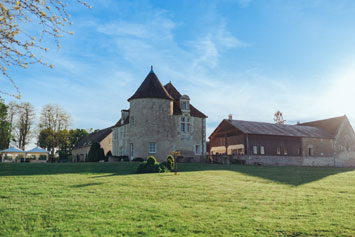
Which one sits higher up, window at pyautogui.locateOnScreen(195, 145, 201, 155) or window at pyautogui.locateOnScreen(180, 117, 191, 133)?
window at pyautogui.locateOnScreen(180, 117, 191, 133)

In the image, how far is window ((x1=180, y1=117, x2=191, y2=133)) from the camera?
1387 inches

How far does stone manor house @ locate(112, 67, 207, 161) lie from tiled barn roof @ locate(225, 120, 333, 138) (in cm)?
702

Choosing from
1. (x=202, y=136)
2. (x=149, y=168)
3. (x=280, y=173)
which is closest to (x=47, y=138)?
(x=202, y=136)

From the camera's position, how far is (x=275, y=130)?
42.9 metres

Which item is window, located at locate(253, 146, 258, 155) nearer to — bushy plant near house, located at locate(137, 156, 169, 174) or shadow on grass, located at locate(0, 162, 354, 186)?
shadow on grass, located at locate(0, 162, 354, 186)

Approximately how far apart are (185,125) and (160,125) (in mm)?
3764

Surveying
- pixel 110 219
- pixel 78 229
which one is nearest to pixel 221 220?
pixel 110 219

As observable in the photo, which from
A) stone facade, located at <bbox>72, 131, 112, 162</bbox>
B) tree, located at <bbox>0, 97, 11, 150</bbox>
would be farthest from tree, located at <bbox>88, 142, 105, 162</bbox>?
tree, located at <bbox>0, 97, 11, 150</bbox>

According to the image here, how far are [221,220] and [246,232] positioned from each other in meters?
1.12

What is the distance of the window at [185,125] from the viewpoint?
3522 centimetres

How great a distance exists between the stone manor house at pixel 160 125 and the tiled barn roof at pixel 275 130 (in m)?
7.02

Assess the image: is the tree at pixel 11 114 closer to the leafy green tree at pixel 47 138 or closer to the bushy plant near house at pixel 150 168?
the leafy green tree at pixel 47 138

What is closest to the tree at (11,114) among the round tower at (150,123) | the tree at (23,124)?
the tree at (23,124)

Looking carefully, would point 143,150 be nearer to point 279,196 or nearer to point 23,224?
point 279,196
